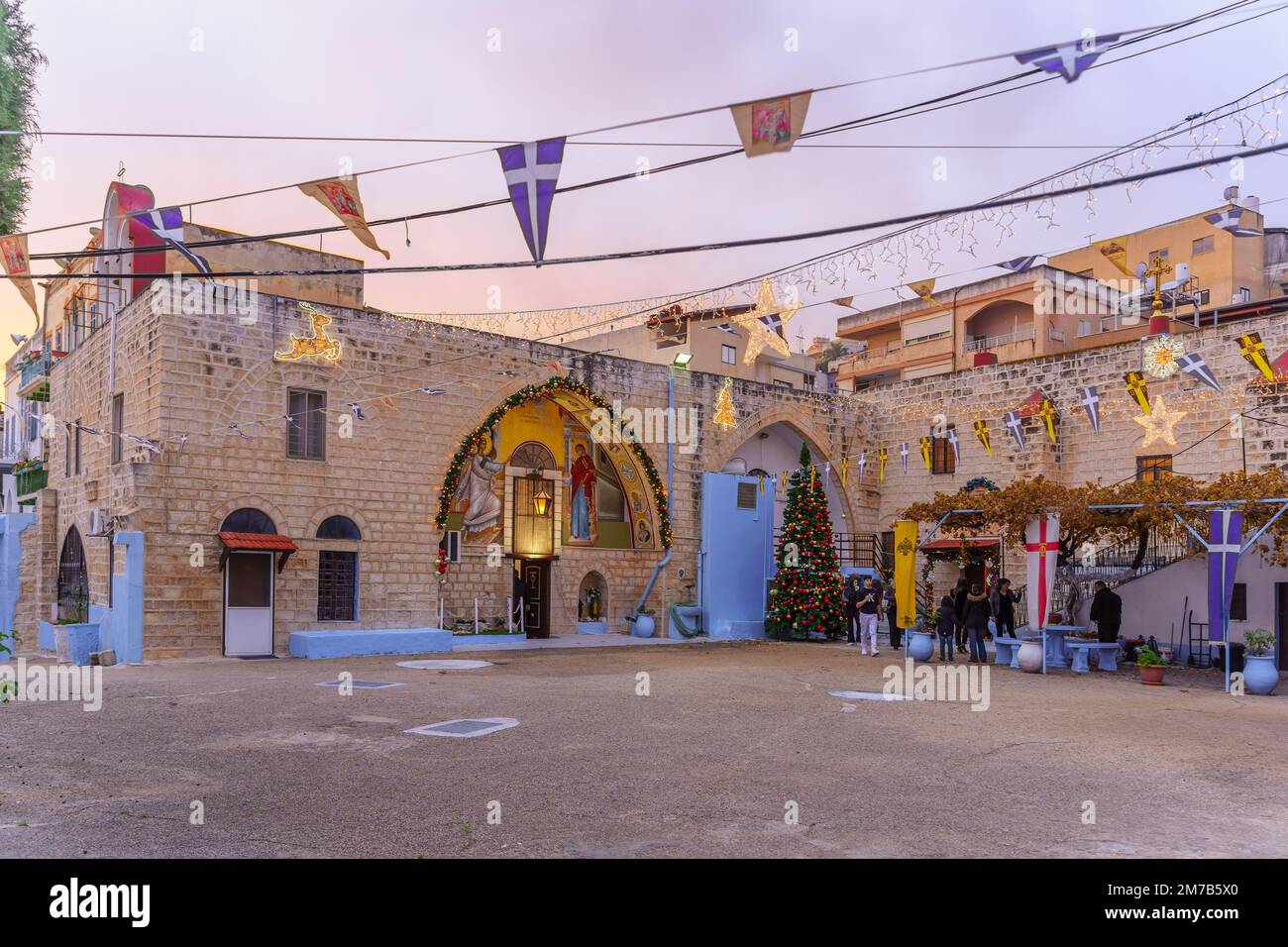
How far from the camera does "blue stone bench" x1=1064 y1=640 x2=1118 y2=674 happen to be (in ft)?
58.4

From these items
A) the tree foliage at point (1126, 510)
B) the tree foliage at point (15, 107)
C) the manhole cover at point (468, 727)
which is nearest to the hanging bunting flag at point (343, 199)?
the tree foliage at point (15, 107)

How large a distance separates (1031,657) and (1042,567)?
5.09 ft

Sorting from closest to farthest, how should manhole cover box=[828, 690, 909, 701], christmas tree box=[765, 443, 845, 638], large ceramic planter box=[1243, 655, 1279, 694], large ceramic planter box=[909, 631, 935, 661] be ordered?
1. manhole cover box=[828, 690, 909, 701]
2. large ceramic planter box=[1243, 655, 1279, 694]
3. large ceramic planter box=[909, 631, 935, 661]
4. christmas tree box=[765, 443, 845, 638]

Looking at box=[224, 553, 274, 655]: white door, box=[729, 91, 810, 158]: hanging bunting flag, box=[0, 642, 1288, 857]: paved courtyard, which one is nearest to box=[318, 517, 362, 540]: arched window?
box=[224, 553, 274, 655]: white door

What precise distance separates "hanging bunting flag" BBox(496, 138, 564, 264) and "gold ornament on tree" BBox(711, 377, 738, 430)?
16969 mm

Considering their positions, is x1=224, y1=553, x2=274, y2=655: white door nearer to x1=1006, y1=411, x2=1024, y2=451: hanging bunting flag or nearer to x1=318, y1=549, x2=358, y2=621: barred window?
x1=318, y1=549, x2=358, y2=621: barred window

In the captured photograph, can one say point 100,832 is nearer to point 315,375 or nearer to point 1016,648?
point 315,375

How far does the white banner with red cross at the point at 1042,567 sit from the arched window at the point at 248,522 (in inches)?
531

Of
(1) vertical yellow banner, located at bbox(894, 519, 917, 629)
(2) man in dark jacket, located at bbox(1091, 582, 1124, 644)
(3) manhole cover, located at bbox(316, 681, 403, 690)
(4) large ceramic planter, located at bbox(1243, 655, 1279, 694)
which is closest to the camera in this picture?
(3) manhole cover, located at bbox(316, 681, 403, 690)

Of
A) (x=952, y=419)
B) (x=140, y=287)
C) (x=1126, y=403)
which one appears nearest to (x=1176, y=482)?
(x=1126, y=403)

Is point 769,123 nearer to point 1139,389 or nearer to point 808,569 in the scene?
point 808,569

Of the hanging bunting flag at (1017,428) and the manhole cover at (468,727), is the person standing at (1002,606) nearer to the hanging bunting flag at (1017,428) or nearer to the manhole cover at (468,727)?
the hanging bunting flag at (1017,428)

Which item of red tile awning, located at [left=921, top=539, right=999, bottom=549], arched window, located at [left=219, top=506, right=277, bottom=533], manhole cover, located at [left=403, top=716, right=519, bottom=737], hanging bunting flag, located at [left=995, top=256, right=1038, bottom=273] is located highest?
hanging bunting flag, located at [left=995, top=256, right=1038, bottom=273]
